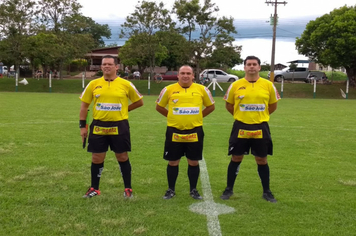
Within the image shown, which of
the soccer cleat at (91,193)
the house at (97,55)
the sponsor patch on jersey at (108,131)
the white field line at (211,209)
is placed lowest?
the white field line at (211,209)

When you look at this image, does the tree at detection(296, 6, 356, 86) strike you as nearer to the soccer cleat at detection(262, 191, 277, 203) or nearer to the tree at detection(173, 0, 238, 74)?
the tree at detection(173, 0, 238, 74)

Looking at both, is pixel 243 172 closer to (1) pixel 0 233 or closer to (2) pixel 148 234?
(2) pixel 148 234

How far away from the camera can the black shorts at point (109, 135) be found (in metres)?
4.50

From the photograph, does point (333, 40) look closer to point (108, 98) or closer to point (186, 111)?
point (186, 111)

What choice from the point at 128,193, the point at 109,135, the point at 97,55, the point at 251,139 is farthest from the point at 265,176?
the point at 97,55

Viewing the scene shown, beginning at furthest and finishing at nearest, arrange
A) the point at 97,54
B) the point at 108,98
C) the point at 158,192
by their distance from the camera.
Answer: the point at 97,54 → the point at 158,192 → the point at 108,98

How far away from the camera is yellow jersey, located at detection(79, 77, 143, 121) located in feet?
14.7

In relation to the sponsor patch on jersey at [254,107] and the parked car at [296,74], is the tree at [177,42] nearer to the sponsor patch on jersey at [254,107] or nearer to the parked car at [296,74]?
the parked car at [296,74]

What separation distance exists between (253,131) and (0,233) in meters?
3.16

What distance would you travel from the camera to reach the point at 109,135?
4555mm

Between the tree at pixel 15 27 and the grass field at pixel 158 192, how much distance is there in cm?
2852

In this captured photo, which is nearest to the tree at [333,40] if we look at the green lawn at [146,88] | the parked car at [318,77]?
the green lawn at [146,88]

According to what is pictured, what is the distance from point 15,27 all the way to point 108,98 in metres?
34.1

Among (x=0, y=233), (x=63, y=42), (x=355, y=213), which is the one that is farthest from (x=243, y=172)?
(x=63, y=42)
